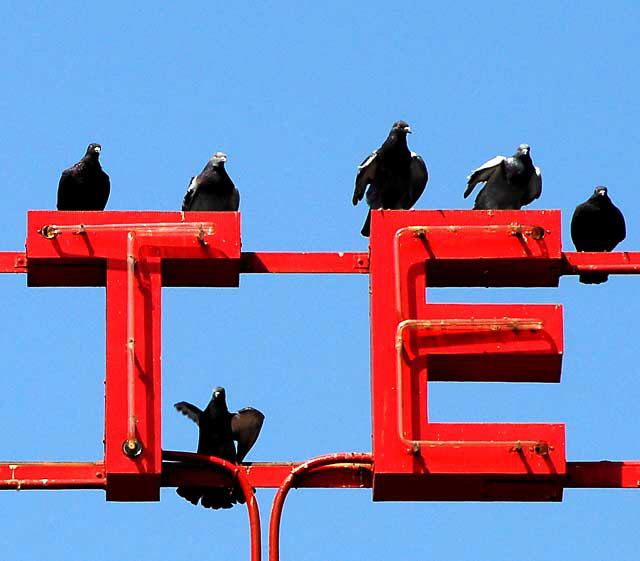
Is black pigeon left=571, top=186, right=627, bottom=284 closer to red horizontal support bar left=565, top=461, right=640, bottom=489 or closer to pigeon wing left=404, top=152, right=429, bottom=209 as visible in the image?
pigeon wing left=404, top=152, right=429, bottom=209

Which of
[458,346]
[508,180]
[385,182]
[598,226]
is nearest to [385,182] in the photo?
[385,182]

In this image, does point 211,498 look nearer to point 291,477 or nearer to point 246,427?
point 246,427

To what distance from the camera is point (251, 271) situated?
17.3 meters

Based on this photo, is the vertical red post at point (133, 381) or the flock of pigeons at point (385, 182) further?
the flock of pigeons at point (385, 182)

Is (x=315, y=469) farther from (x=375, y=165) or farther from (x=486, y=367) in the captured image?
(x=375, y=165)

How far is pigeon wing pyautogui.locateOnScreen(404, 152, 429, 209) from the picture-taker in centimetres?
2180

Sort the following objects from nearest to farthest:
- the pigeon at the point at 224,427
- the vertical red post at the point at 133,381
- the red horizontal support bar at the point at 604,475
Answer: the vertical red post at the point at 133,381, the red horizontal support bar at the point at 604,475, the pigeon at the point at 224,427

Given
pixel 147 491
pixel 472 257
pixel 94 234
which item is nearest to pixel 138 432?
pixel 147 491

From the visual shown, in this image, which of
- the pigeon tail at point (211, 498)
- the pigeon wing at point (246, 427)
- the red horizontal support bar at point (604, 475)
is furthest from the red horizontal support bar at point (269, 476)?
the pigeon wing at point (246, 427)

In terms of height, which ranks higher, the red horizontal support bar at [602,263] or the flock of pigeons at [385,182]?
the flock of pigeons at [385,182]

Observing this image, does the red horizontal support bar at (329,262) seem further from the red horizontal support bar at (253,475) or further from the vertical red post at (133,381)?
the red horizontal support bar at (253,475)

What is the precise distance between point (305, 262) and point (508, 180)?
4.67m

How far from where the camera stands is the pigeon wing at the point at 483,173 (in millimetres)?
21453

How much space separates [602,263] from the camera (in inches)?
682
